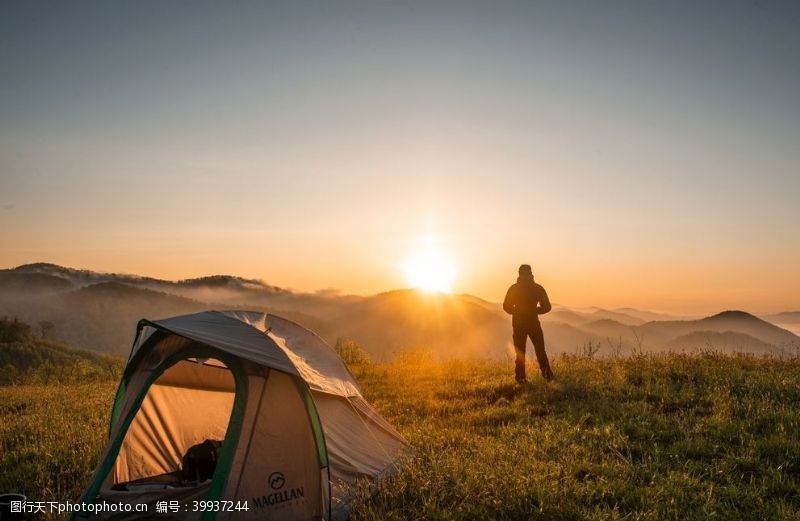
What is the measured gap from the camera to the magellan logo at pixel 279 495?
6168mm

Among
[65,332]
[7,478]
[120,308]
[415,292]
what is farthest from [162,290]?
[7,478]

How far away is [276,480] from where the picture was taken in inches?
249

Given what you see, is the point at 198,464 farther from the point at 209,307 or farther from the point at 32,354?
the point at 209,307

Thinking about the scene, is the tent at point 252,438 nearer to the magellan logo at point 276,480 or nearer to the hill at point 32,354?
the magellan logo at point 276,480

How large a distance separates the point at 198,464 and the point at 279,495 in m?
1.96

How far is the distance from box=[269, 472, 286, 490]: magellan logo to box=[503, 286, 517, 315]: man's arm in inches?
317

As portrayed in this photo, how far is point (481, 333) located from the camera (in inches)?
5802

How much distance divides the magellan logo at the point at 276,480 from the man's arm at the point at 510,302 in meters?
8.04

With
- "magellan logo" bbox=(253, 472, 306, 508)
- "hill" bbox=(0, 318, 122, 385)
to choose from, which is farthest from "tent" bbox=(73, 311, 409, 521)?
"hill" bbox=(0, 318, 122, 385)

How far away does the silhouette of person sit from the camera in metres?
12.9

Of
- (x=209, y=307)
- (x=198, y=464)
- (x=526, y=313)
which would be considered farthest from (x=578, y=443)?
(x=209, y=307)

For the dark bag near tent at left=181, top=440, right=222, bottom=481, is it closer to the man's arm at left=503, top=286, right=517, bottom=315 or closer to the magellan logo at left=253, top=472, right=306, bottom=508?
the magellan logo at left=253, top=472, right=306, bottom=508

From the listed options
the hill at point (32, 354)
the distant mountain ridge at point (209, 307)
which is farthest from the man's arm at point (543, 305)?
the distant mountain ridge at point (209, 307)

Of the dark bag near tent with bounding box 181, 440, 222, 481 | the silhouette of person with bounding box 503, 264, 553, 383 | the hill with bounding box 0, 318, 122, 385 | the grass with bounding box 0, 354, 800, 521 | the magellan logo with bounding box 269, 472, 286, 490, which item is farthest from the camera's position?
the hill with bounding box 0, 318, 122, 385
